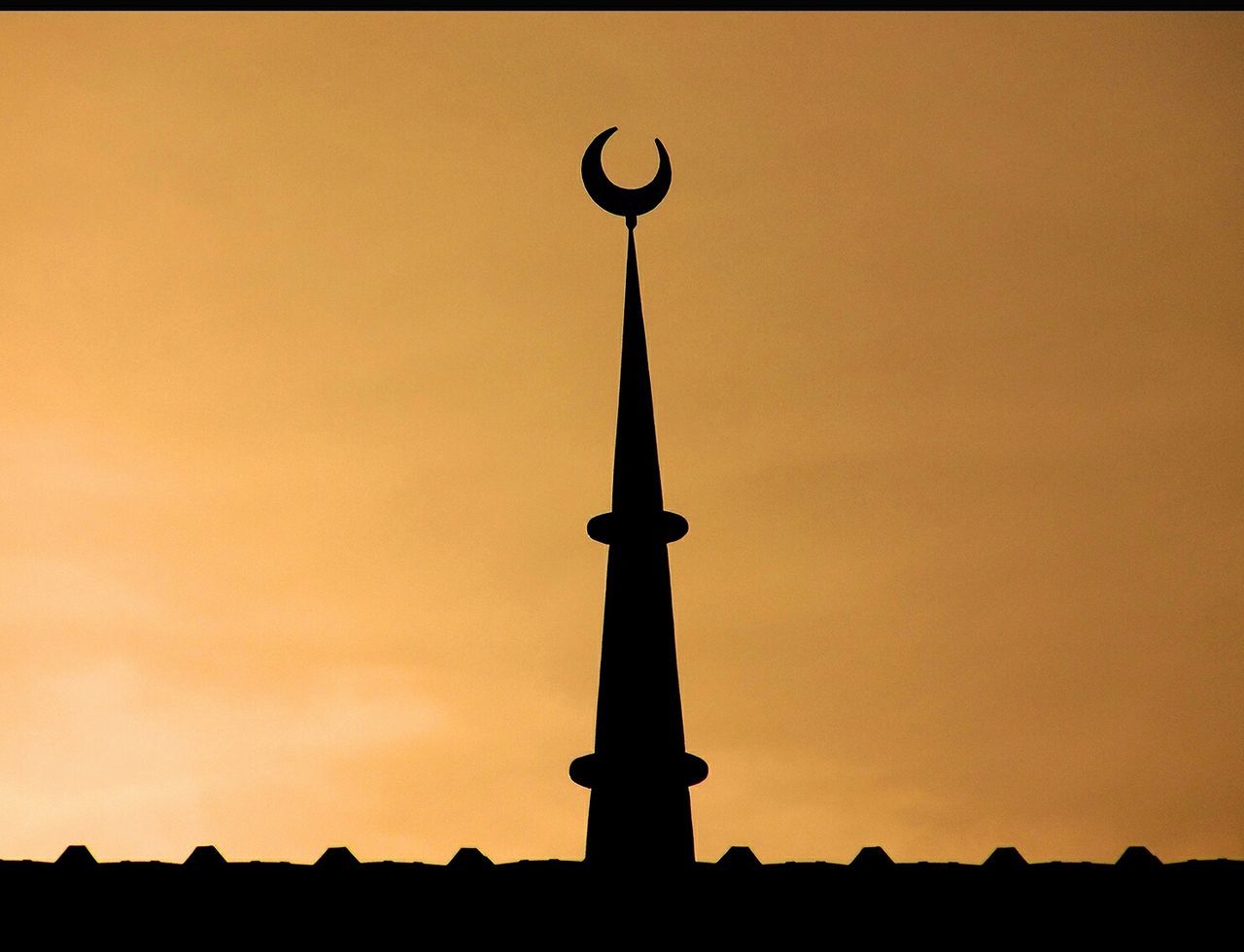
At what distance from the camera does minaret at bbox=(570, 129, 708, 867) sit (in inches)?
582

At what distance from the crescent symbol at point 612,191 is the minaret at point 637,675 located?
0.76m

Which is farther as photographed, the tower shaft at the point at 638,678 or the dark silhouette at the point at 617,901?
the tower shaft at the point at 638,678

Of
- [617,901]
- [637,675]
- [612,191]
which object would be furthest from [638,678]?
[612,191]

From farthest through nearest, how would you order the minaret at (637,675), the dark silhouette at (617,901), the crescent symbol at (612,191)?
1. the crescent symbol at (612,191)
2. the minaret at (637,675)
3. the dark silhouette at (617,901)

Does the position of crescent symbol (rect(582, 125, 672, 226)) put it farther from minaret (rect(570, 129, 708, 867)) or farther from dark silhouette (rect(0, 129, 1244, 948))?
dark silhouette (rect(0, 129, 1244, 948))

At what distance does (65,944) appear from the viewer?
13188 millimetres

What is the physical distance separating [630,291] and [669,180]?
145cm

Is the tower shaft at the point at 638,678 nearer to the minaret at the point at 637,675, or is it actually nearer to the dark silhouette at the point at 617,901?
the minaret at the point at 637,675

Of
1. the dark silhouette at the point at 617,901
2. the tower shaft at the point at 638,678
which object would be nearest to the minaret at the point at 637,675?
the tower shaft at the point at 638,678

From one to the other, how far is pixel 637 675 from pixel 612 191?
5.25m

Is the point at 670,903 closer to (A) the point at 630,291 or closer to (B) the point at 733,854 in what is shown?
(B) the point at 733,854

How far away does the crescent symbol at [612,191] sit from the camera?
1714cm

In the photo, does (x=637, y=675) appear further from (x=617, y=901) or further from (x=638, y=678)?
(x=617, y=901)

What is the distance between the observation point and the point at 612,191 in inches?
677
